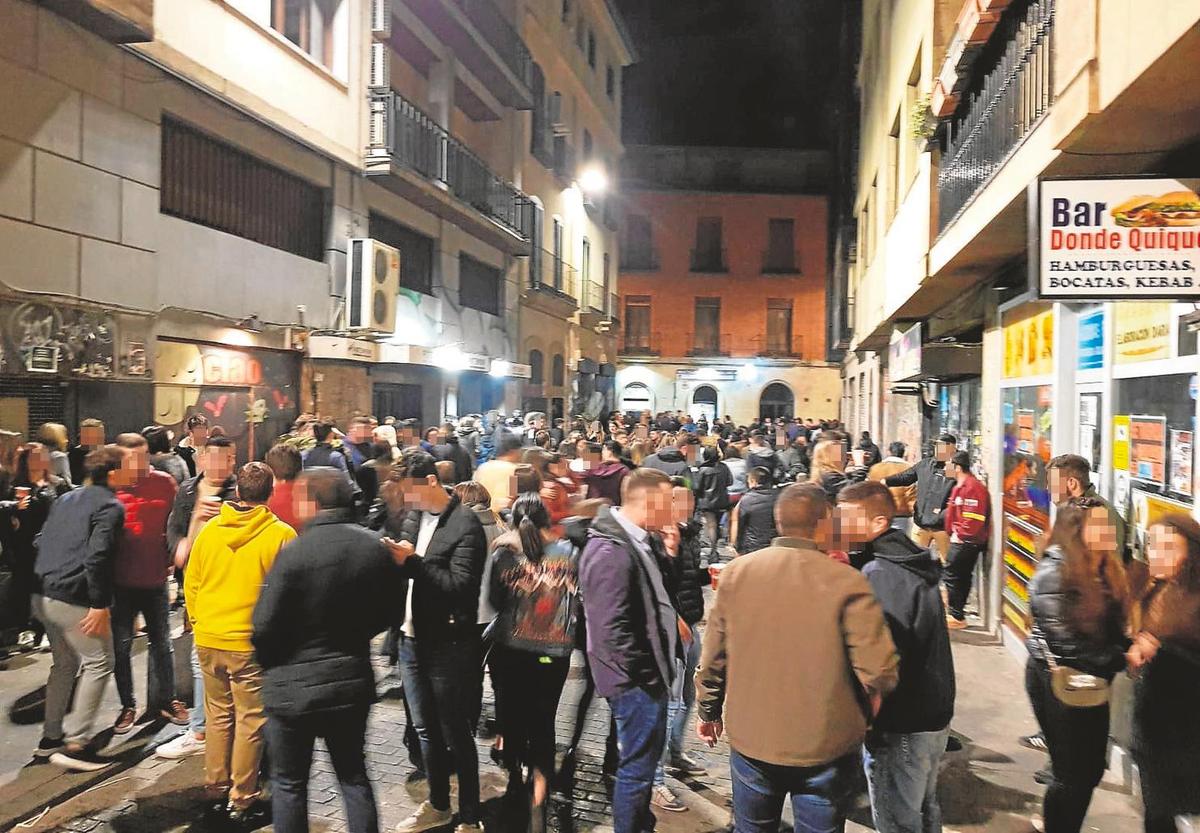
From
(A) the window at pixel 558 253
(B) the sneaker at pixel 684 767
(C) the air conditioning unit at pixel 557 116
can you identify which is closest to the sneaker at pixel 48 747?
(B) the sneaker at pixel 684 767

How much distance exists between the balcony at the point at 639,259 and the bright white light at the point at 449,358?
23.1 meters

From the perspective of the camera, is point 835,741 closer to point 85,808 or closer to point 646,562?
point 646,562

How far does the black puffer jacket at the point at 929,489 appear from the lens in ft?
29.7

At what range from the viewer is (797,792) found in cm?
329

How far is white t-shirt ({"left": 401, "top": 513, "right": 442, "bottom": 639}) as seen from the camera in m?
4.43

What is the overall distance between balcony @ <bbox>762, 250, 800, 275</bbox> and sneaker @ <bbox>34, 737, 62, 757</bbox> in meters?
37.4

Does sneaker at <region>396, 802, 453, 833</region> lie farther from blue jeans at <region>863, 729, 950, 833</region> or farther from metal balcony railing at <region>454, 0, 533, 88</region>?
metal balcony railing at <region>454, 0, 533, 88</region>

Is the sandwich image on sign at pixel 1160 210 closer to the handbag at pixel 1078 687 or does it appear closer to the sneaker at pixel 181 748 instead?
the handbag at pixel 1078 687

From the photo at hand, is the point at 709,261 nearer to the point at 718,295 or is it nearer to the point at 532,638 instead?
the point at 718,295

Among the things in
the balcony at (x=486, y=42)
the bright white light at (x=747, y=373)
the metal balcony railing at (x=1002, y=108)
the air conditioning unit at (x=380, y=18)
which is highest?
the balcony at (x=486, y=42)

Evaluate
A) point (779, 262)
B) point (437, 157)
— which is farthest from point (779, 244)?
point (437, 157)

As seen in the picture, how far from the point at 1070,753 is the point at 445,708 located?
9.71ft

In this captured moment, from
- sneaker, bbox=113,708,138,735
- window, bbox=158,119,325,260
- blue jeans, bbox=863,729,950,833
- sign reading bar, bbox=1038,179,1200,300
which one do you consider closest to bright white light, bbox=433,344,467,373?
window, bbox=158,119,325,260

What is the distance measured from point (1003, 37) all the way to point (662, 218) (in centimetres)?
3264
